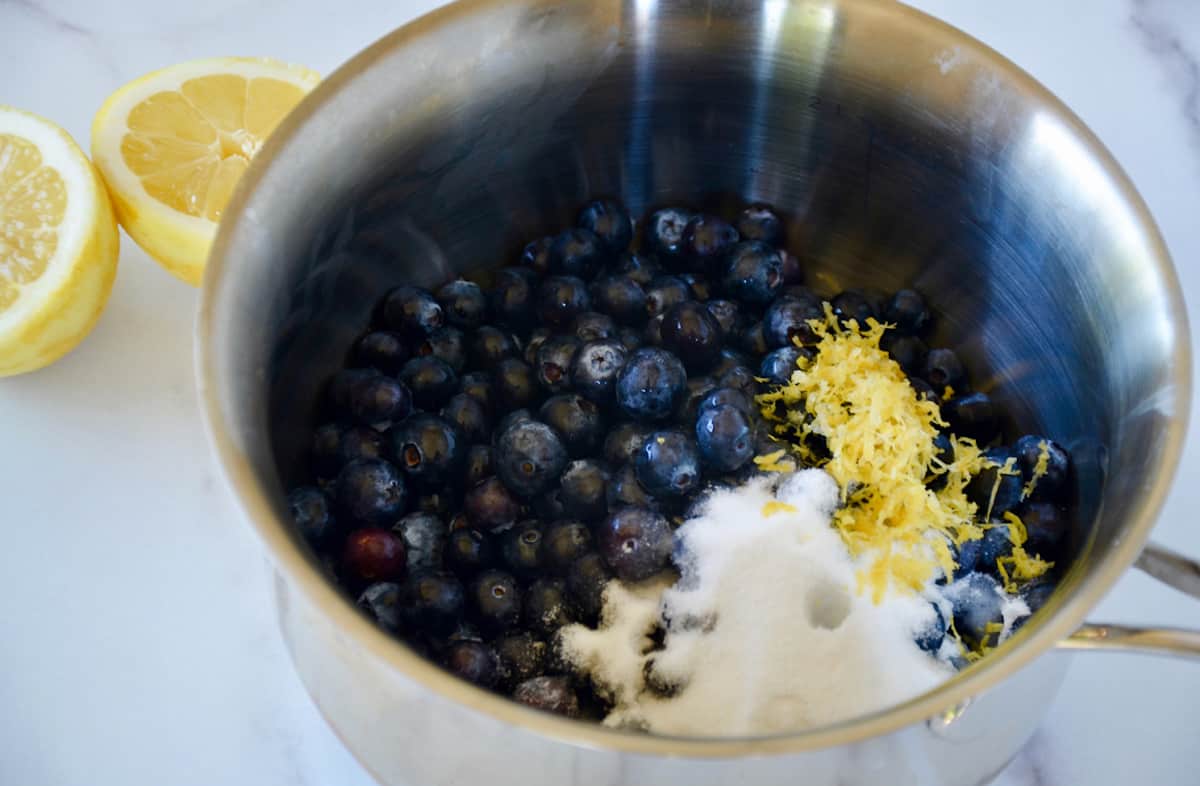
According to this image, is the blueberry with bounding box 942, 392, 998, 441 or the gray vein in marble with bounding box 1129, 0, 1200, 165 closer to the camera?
the blueberry with bounding box 942, 392, 998, 441

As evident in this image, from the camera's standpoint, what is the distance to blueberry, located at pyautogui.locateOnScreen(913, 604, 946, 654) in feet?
3.19

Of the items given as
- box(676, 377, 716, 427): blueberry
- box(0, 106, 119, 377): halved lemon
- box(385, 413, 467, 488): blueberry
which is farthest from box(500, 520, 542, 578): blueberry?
box(0, 106, 119, 377): halved lemon

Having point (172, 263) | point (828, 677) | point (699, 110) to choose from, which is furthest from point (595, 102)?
point (828, 677)

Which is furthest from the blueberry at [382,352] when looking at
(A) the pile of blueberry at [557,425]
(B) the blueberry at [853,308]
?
(B) the blueberry at [853,308]

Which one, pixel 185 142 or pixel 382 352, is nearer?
pixel 382 352

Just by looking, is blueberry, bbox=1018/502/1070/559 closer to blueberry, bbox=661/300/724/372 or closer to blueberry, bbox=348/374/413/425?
blueberry, bbox=661/300/724/372

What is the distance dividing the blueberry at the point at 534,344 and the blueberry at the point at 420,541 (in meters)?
0.25

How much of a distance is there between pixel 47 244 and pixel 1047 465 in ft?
3.82

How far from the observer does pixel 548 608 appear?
1039 mm

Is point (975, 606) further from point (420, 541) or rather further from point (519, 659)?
point (420, 541)

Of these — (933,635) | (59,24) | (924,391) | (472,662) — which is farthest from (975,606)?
(59,24)

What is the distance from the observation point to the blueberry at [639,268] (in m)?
1.32

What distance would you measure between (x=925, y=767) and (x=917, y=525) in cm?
27

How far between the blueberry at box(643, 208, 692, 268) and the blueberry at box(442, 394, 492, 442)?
340mm
